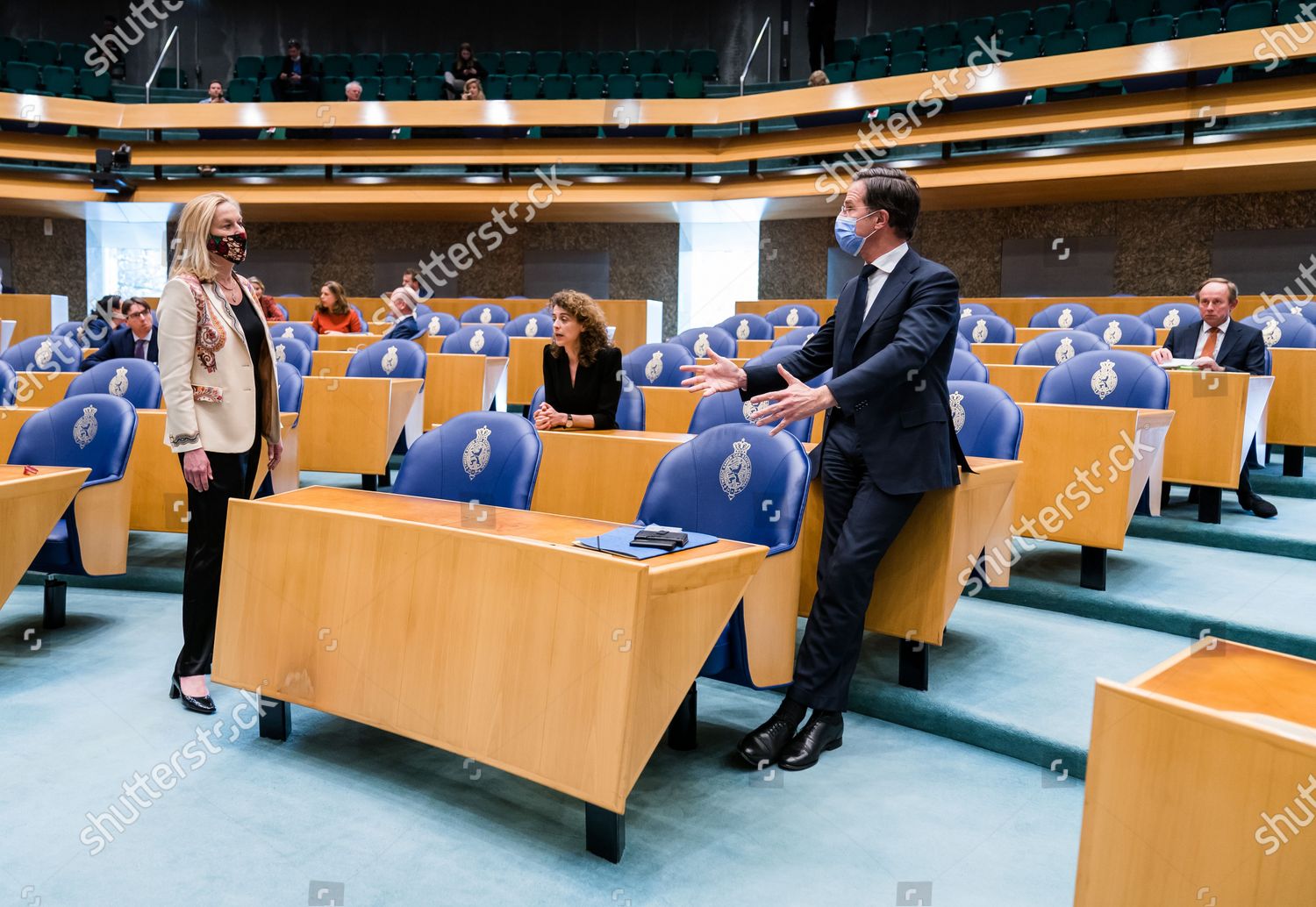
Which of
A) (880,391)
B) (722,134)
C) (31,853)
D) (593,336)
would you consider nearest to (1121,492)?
(880,391)

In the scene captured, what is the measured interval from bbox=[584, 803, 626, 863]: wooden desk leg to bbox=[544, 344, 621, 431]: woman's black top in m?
1.89

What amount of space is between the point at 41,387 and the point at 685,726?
3.85 m

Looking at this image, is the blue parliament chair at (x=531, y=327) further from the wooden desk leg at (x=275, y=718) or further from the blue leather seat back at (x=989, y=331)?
the wooden desk leg at (x=275, y=718)

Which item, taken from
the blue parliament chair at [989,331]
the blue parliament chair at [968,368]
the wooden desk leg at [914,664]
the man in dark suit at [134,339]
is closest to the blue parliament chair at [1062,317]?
the blue parliament chair at [989,331]

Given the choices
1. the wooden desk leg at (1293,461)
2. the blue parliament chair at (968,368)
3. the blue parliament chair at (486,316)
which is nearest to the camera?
the blue parliament chair at (968,368)

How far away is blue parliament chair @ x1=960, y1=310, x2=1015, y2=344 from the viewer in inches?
234

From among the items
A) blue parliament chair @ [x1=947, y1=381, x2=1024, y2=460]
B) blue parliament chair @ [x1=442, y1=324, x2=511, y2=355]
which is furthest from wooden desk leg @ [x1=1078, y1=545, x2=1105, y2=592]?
blue parliament chair @ [x1=442, y1=324, x2=511, y2=355]

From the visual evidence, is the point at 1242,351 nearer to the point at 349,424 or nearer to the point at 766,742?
the point at 766,742

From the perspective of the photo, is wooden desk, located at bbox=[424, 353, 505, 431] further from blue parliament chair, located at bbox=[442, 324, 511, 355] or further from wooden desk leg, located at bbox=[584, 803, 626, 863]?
wooden desk leg, located at bbox=[584, 803, 626, 863]

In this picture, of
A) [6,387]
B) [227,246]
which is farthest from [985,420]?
[6,387]

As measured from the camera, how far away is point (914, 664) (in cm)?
264

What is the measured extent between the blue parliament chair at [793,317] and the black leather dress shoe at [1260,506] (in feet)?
12.8

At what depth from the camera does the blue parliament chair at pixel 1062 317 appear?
6.75 meters

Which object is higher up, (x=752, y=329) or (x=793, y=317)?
(x=793, y=317)
